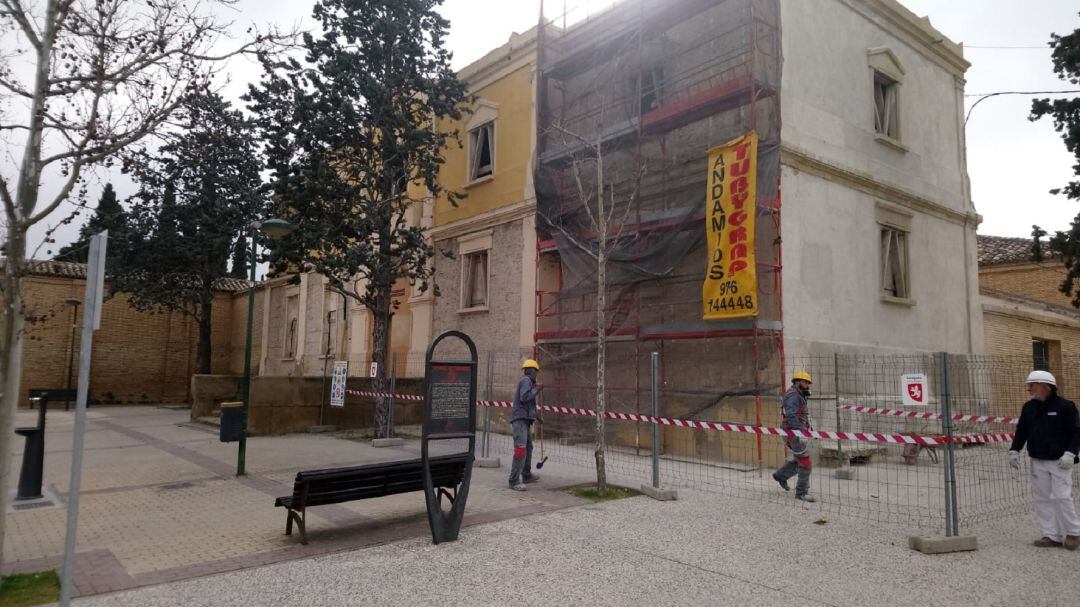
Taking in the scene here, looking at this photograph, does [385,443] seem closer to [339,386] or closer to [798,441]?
[339,386]

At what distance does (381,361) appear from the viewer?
15648 mm

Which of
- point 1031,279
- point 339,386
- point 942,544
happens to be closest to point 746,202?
point 942,544

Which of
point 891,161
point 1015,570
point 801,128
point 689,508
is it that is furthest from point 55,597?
point 891,161

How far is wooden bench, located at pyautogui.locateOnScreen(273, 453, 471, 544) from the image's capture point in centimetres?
655

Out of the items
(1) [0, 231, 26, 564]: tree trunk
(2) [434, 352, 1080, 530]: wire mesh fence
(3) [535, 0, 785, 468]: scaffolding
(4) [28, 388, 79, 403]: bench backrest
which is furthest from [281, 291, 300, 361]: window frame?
(1) [0, 231, 26, 564]: tree trunk

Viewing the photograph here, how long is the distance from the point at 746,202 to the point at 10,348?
10.3m

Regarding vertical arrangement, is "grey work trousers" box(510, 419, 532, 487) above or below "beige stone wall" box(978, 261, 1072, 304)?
below

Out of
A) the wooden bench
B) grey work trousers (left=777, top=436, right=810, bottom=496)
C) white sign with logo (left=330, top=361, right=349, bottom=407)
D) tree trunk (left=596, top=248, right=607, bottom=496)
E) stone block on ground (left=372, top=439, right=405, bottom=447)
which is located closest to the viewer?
the wooden bench

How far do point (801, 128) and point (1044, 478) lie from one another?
329 inches

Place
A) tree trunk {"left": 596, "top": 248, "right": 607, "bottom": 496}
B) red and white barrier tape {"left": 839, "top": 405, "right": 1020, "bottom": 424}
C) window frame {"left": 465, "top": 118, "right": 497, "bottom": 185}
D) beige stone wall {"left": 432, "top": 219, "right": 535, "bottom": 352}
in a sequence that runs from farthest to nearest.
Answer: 1. window frame {"left": 465, "top": 118, "right": 497, "bottom": 185}
2. beige stone wall {"left": 432, "top": 219, "right": 535, "bottom": 352}
3. tree trunk {"left": 596, "top": 248, "right": 607, "bottom": 496}
4. red and white barrier tape {"left": 839, "top": 405, "right": 1020, "bottom": 424}

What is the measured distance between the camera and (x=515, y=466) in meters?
9.45

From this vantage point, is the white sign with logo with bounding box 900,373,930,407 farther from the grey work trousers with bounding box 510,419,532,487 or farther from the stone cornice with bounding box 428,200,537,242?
the stone cornice with bounding box 428,200,537,242

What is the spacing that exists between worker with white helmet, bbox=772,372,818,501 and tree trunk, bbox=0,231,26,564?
26.7ft

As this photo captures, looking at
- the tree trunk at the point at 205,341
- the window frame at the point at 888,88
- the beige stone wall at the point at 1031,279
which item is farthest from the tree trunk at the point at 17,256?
the beige stone wall at the point at 1031,279
